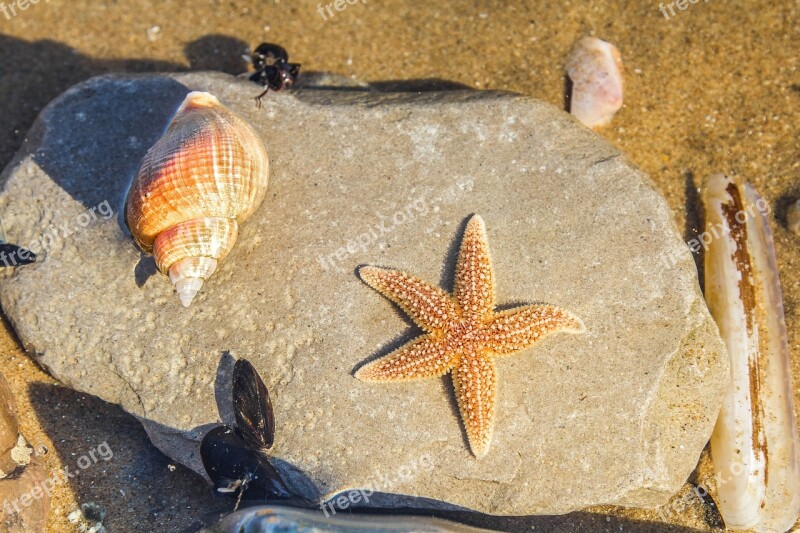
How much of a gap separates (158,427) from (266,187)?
6.58 ft

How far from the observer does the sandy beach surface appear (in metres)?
5.25

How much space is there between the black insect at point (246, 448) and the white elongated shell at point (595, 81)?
3.63 metres

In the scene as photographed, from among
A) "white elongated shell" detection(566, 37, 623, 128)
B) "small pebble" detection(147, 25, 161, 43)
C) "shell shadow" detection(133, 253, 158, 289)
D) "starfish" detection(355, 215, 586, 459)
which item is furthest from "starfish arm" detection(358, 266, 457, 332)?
"small pebble" detection(147, 25, 161, 43)

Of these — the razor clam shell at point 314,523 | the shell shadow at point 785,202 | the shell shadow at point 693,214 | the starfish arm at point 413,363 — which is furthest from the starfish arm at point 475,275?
the shell shadow at point 785,202

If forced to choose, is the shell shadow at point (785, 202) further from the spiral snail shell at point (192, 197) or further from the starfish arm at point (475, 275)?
the spiral snail shell at point (192, 197)

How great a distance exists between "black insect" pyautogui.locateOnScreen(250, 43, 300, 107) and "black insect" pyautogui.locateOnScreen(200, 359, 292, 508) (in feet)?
7.79

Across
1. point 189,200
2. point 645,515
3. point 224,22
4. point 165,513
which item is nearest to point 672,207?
point 645,515

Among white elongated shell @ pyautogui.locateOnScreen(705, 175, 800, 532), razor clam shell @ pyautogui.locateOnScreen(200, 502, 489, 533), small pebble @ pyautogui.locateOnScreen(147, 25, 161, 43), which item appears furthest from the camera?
small pebble @ pyautogui.locateOnScreen(147, 25, 161, 43)

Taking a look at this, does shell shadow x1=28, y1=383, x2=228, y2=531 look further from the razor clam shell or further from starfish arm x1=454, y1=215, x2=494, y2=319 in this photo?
starfish arm x1=454, y1=215, x2=494, y2=319

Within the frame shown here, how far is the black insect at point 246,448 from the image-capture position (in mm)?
4633

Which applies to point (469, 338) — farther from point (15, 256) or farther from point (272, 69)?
point (15, 256)

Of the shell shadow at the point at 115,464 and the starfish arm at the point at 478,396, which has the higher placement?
the starfish arm at the point at 478,396

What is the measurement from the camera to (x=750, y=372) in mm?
5125

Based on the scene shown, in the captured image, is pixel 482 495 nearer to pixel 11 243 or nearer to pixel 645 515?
pixel 645 515
